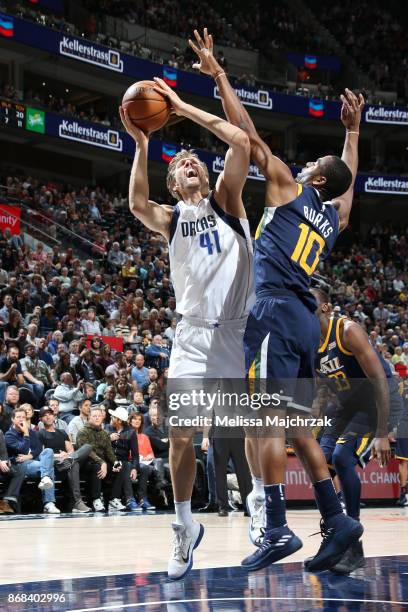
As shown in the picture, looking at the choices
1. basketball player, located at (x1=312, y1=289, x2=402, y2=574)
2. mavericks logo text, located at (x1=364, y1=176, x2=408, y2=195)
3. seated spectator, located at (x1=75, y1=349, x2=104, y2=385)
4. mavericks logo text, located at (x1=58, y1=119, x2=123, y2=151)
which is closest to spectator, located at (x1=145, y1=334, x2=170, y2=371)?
seated spectator, located at (x1=75, y1=349, x2=104, y2=385)

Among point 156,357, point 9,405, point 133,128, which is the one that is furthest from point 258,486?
point 156,357

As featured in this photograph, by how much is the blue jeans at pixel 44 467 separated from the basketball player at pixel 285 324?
247 inches

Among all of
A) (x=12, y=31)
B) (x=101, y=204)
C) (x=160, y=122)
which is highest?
(x=12, y=31)

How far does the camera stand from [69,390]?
1255 centimetres

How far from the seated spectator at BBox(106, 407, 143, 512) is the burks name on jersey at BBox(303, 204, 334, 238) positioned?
6.94 m

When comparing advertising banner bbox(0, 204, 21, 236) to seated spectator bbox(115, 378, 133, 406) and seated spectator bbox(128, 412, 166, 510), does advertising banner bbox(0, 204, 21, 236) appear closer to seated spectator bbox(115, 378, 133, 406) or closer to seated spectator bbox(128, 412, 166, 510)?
seated spectator bbox(115, 378, 133, 406)

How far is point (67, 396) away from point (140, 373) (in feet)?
7.19

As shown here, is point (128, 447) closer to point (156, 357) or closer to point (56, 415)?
point (56, 415)

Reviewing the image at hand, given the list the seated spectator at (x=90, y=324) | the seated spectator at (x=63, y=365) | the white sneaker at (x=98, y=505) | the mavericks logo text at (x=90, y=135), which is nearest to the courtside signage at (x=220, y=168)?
the mavericks logo text at (x=90, y=135)

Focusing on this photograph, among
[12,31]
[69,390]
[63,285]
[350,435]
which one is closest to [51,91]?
[12,31]

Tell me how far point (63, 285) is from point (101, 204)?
908cm

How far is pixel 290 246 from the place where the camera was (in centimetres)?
484

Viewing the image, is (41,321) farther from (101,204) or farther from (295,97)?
(295,97)

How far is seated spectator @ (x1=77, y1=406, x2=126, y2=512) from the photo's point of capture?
1116 centimetres
